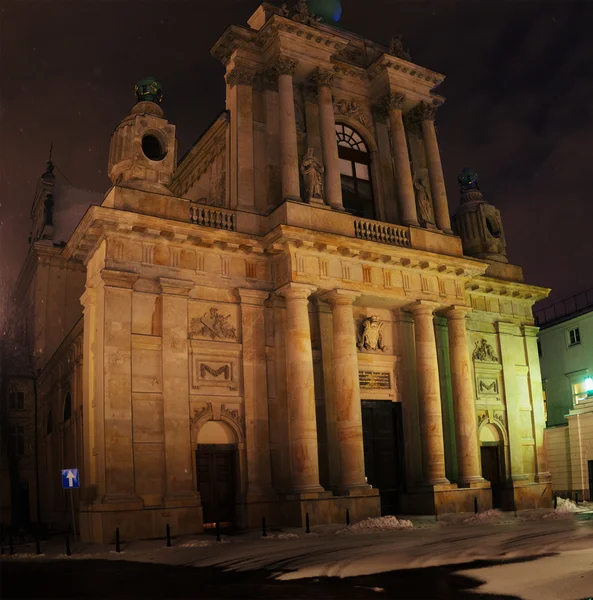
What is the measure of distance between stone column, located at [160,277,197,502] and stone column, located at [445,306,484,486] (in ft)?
36.0

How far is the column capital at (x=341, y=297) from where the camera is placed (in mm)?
25672

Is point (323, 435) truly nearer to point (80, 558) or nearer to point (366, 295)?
point (366, 295)

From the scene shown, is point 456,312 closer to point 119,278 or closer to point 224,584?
point 119,278

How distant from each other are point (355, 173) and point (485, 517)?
14.5 metres

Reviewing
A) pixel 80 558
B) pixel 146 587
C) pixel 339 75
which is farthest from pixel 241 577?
pixel 339 75

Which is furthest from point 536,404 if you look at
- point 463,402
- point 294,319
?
point 294,319

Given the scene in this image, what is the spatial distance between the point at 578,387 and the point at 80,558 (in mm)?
31577

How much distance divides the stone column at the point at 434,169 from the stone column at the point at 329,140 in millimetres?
4750

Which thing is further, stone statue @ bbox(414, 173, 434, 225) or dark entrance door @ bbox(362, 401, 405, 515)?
stone statue @ bbox(414, 173, 434, 225)

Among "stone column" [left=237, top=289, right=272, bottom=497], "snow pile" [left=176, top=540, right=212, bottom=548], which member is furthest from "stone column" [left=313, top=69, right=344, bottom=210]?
"snow pile" [left=176, top=540, right=212, bottom=548]

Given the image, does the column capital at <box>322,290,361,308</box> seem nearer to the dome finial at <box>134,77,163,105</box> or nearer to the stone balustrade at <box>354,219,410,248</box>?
the stone balustrade at <box>354,219,410,248</box>

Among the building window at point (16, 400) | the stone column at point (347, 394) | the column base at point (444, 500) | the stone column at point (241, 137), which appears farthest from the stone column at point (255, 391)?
the building window at point (16, 400)

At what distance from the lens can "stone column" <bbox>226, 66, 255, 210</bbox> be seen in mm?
26562

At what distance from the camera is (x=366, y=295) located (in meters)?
26.6
